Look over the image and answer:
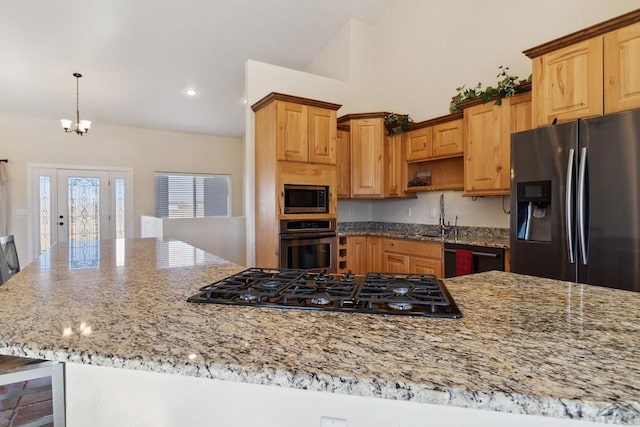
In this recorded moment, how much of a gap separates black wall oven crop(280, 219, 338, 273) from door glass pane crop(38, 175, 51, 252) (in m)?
5.49

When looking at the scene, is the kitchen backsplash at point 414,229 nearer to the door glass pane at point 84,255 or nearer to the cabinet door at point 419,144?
the cabinet door at point 419,144

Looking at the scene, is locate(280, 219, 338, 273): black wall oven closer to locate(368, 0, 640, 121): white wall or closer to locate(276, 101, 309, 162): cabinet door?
locate(276, 101, 309, 162): cabinet door

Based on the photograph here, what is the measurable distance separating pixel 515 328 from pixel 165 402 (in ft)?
2.67

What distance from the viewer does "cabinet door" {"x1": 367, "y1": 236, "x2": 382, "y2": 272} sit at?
4188 mm

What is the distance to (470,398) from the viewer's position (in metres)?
0.55

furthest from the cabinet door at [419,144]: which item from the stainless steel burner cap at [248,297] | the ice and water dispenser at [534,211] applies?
the stainless steel burner cap at [248,297]

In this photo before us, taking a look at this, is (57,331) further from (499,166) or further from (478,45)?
(478,45)

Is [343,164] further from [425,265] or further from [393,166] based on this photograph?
[425,265]

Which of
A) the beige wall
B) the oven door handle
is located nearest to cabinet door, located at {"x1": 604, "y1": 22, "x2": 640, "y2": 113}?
the oven door handle

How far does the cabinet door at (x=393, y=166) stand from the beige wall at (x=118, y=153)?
4885 millimetres

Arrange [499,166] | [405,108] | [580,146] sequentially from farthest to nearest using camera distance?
[405,108] → [499,166] → [580,146]

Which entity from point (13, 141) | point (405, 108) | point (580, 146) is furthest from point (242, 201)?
point (580, 146)

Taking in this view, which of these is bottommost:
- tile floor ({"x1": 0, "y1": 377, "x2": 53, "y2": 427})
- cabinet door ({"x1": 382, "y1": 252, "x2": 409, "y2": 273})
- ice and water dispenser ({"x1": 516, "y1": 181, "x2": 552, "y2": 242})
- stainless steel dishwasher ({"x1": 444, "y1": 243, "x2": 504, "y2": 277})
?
tile floor ({"x1": 0, "y1": 377, "x2": 53, "y2": 427})

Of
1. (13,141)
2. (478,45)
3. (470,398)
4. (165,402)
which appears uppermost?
(478,45)
